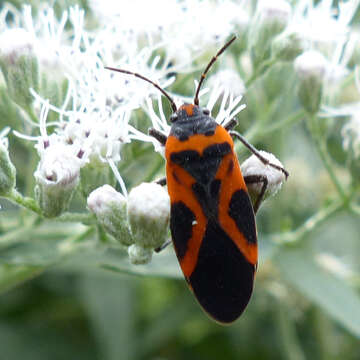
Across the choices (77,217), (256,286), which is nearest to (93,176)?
(77,217)

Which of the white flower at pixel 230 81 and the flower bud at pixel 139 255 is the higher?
the white flower at pixel 230 81

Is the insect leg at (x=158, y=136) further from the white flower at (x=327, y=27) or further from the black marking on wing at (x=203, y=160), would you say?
the white flower at (x=327, y=27)

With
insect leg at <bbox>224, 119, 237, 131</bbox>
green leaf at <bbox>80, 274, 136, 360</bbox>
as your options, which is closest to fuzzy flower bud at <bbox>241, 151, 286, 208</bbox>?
insect leg at <bbox>224, 119, 237, 131</bbox>

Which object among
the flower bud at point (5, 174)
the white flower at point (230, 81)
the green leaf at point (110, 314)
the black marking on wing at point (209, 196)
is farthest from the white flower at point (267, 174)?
the green leaf at point (110, 314)

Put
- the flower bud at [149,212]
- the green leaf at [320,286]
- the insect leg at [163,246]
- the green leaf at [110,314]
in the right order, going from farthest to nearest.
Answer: the green leaf at [110,314] → the green leaf at [320,286] → the insect leg at [163,246] → the flower bud at [149,212]

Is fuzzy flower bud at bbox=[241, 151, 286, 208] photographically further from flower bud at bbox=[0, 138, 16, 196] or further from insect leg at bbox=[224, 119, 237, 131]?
flower bud at bbox=[0, 138, 16, 196]

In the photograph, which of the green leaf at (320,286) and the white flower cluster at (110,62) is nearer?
the white flower cluster at (110,62)
